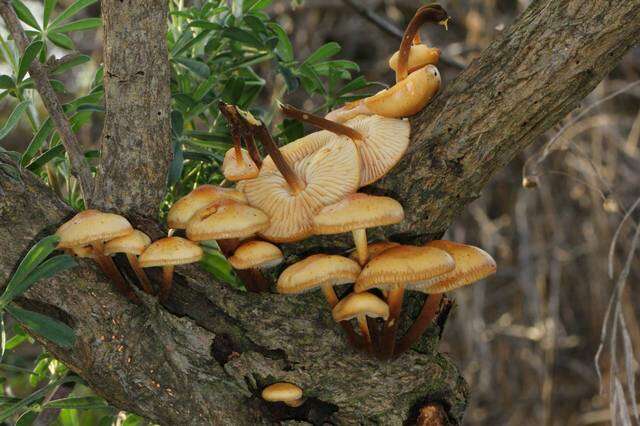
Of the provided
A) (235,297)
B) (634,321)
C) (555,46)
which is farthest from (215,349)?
(634,321)

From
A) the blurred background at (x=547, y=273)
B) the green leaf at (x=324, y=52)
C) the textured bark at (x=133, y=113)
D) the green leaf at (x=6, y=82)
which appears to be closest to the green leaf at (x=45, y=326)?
the textured bark at (x=133, y=113)

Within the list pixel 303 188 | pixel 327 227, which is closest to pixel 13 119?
pixel 303 188

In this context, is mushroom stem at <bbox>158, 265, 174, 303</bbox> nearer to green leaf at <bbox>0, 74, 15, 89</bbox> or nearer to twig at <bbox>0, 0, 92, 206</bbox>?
twig at <bbox>0, 0, 92, 206</bbox>

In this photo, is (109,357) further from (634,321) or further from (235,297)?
(634,321)

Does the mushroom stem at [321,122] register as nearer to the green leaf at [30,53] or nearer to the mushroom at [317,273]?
the mushroom at [317,273]

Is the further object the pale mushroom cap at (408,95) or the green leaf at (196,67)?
the green leaf at (196,67)

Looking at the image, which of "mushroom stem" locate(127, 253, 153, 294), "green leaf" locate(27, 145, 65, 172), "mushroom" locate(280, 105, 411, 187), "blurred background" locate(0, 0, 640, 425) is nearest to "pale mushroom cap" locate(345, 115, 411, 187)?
"mushroom" locate(280, 105, 411, 187)
